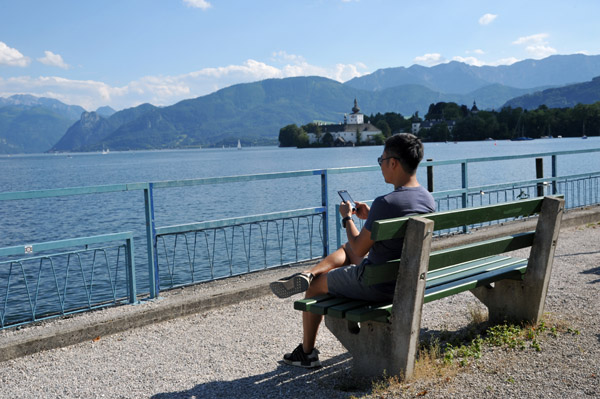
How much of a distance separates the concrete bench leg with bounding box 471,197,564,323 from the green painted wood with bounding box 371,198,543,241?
0.13 m

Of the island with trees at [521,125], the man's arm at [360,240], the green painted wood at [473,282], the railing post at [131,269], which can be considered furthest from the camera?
the island with trees at [521,125]

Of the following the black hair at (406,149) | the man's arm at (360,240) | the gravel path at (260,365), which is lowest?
the gravel path at (260,365)

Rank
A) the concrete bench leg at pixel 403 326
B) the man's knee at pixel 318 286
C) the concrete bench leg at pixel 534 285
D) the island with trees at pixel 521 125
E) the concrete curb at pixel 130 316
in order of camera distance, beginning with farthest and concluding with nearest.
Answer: the island with trees at pixel 521 125 < the concrete curb at pixel 130 316 < the concrete bench leg at pixel 534 285 < the man's knee at pixel 318 286 < the concrete bench leg at pixel 403 326

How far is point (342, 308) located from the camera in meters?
3.96

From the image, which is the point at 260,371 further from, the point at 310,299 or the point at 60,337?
the point at 60,337

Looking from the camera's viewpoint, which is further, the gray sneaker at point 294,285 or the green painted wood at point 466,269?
Result: the green painted wood at point 466,269

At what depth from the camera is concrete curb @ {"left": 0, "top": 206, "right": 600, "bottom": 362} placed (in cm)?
534

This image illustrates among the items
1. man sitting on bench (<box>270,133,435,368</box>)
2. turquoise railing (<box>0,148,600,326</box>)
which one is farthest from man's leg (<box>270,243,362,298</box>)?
turquoise railing (<box>0,148,600,326</box>)

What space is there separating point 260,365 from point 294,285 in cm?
86

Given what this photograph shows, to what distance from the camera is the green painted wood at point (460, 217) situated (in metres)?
3.66

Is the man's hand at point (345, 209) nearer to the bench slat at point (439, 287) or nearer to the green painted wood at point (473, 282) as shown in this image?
the bench slat at point (439, 287)

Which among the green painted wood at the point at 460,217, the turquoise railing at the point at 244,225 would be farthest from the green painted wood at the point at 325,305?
the turquoise railing at the point at 244,225

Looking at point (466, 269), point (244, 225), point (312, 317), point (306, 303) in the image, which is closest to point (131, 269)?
point (312, 317)

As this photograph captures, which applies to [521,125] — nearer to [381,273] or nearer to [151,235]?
[151,235]
